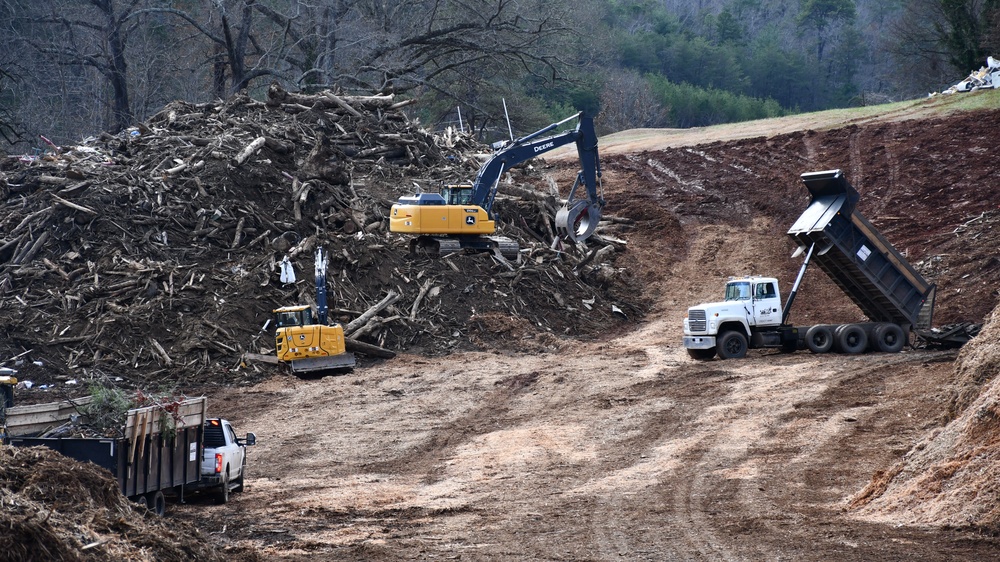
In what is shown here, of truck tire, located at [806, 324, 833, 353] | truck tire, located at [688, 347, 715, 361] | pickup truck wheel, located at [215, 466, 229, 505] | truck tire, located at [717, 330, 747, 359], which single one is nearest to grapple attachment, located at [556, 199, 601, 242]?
truck tire, located at [688, 347, 715, 361]

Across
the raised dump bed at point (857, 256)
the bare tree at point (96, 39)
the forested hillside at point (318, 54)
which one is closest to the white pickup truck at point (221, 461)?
the raised dump bed at point (857, 256)

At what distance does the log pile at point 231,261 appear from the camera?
85.7 feet

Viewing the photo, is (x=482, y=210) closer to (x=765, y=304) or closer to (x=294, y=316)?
(x=294, y=316)

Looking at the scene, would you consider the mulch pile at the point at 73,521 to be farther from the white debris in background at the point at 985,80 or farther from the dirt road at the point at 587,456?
the white debris in background at the point at 985,80

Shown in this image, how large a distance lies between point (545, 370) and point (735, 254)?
15393 mm

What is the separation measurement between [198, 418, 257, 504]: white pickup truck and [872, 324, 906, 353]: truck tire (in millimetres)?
15928

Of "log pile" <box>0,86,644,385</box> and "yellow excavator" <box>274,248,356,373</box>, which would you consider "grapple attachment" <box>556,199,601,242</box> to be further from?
"yellow excavator" <box>274,248,356,373</box>

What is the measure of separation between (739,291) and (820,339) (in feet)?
7.46

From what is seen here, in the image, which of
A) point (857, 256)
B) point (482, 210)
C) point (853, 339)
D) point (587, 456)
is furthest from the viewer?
point (482, 210)

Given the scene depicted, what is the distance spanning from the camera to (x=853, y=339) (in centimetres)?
2514

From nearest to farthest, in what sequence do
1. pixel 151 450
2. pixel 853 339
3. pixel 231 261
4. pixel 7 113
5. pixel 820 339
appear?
pixel 151 450 < pixel 853 339 < pixel 820 339 < pixel 231 261 < pixel 7 113

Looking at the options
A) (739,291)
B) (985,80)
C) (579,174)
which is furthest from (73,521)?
(985,80)

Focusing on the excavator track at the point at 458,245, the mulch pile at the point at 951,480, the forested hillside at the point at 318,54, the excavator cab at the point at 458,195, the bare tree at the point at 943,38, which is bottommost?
the mulch pile at the point at 951,480

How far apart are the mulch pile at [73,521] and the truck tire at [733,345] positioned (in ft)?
56.9
